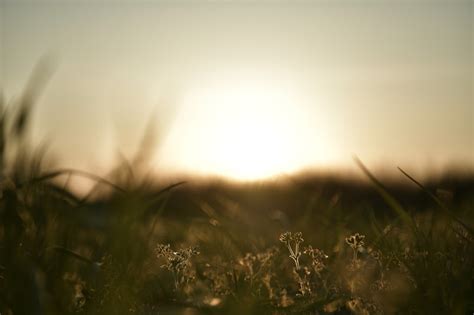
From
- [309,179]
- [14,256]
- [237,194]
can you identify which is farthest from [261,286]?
[309,179]

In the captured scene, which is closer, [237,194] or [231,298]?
[231,298]

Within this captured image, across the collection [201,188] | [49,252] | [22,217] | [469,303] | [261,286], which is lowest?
[201,188]

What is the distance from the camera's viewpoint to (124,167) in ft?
7.48

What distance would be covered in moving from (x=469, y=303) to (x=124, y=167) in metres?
1.41

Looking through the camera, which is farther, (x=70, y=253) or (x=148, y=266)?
(x=148, y=266)

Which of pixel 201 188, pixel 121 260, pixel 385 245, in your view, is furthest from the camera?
pixel 201 188

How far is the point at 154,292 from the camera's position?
221 centimetres

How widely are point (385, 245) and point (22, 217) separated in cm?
153

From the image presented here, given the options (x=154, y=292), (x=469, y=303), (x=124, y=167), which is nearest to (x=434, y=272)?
(x=469, y=303)

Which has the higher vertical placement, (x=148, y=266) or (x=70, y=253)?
(x=70, y=253)

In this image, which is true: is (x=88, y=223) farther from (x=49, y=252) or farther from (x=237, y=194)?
(x=237, y=194)

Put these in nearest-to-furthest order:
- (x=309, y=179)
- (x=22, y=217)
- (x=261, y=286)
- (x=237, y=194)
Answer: (x=22, y=217) → (x=261, y=286) → (x=237, y=194) → (x=309, y=179)

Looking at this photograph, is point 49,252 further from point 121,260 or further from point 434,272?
point 434,272

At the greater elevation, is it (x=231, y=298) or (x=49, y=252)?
(x=49, y=252)
